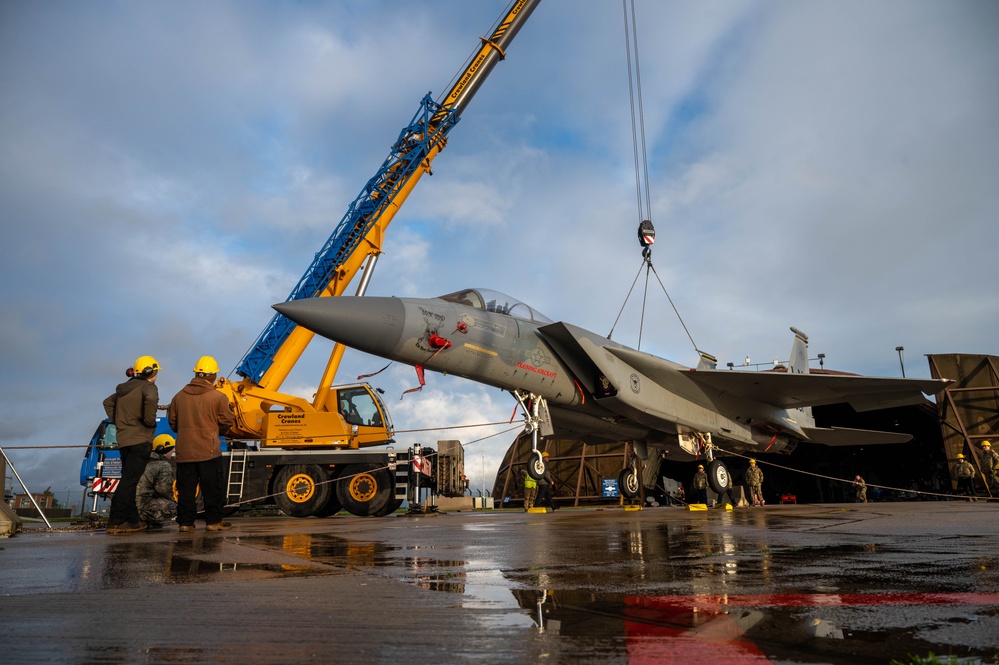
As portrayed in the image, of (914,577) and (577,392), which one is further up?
(577,392)

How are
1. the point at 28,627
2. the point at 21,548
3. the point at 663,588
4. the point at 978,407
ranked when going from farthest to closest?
the point at 978,407, the point at 21,548, the point at 663,588, the point at 28,627

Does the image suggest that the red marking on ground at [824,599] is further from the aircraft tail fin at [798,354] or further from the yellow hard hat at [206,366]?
the aircraft tail fin at [798,354]

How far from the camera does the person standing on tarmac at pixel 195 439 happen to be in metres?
6.17

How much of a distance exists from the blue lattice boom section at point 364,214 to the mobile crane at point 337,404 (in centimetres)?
3

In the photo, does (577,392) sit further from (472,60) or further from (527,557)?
(472,60)

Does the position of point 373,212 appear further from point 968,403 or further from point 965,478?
point 968,403

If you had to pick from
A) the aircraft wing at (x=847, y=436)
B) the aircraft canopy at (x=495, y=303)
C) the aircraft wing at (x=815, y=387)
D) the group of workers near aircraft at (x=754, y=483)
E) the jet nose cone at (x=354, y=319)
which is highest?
the aircraft canopy at (x=495, y=303)

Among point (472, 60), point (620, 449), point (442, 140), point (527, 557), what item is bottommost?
point (527, 557)

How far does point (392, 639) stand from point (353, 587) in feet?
2.94

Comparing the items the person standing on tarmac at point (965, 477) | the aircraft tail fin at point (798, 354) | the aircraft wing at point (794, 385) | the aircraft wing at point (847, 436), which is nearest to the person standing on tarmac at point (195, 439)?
the aircraft wing at point (794, 385)

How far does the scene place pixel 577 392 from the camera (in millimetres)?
11703

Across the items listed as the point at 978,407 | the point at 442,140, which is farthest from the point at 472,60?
the point at 978,407

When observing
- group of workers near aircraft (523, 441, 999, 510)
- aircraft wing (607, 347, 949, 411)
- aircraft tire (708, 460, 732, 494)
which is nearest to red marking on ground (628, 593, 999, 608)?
aircraft wing (607, 347, 949, 411)

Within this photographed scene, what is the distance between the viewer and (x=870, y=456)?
32.2 m
